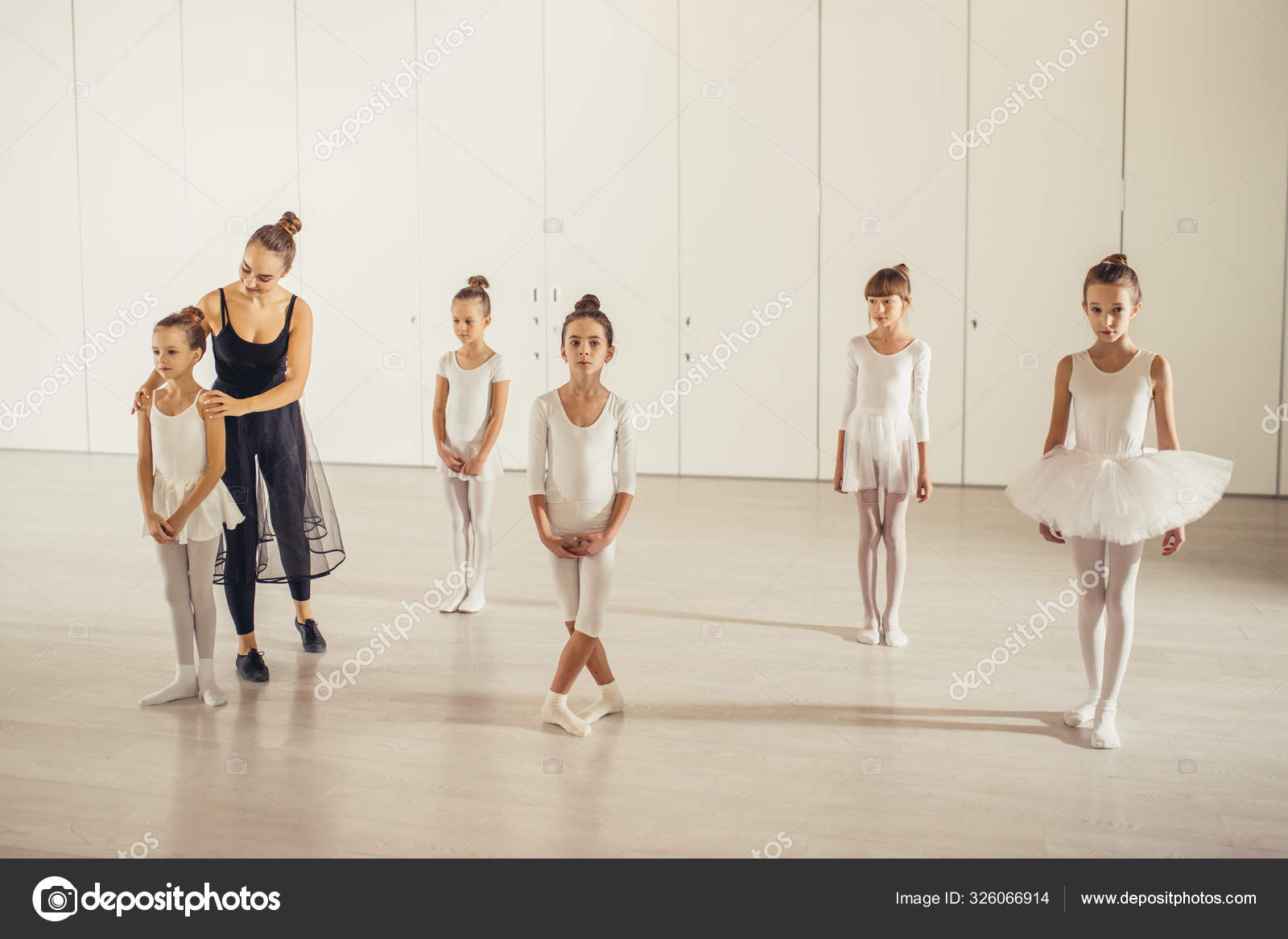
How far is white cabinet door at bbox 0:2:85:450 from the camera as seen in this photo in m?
8.45

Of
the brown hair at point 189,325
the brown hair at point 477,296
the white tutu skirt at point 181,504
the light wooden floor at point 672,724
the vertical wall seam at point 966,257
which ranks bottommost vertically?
the light wooden floor at point 672,724

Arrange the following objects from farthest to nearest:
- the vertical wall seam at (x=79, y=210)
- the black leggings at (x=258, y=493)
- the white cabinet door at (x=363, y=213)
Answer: the vertical wall seam at (x=79, y=210), the white cabinet door at (x=363, y=213), the black leggings at (x=258, y=493)

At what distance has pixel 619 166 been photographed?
746 cm

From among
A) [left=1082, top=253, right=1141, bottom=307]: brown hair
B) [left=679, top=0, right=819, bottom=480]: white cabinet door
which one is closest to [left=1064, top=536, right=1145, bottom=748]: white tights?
[left=1082, top=253, right=1141, bottom=307]: brown hair

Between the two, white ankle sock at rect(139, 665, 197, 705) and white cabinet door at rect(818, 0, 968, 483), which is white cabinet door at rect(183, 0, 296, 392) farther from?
white ankle sock at rect(139, 665, 197, 705)

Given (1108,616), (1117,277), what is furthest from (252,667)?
(1117,277)

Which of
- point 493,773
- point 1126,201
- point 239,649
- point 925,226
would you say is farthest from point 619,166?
point 493,773

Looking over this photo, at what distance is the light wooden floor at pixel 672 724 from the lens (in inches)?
93.2

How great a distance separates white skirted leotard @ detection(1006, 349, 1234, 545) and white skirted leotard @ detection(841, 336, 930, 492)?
86 centimetres

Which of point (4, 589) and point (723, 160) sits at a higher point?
point (723, 160)

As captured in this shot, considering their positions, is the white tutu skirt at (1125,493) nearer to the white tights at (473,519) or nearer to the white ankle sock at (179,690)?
the white tights at (473,519)
